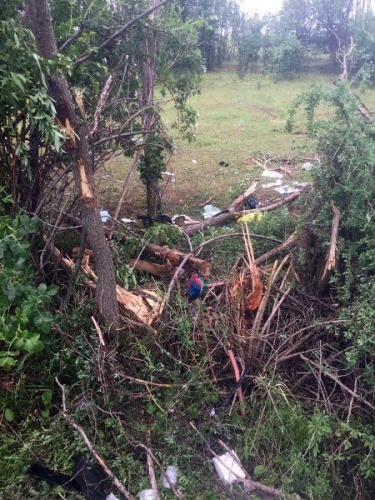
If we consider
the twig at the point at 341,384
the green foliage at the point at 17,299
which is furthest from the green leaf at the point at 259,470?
the green foliage at the point at 17,299

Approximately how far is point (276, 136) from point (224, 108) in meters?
4.05

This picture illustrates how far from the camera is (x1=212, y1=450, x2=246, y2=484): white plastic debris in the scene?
8.27ft

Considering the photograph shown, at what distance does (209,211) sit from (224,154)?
3.05 metres

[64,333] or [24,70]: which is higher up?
[24,70]

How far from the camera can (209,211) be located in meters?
5.38

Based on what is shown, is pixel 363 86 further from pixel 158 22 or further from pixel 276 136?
pixel 276 136

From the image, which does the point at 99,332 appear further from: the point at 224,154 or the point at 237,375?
the point at 224,154

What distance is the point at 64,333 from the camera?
9.59 ft

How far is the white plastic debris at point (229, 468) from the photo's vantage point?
252 centimetres

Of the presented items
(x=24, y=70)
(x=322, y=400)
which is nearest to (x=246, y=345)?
(x=322, y=400)

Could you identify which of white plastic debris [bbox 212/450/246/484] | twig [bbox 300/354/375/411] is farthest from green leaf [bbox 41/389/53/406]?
twig [bbox 300/354/375/411]

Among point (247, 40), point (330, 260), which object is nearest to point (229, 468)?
point (330, 260)

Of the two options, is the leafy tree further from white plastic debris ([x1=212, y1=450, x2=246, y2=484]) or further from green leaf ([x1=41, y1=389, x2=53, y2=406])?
white plastic debris ([x1=212, y1=450, x2=246, y2=484])

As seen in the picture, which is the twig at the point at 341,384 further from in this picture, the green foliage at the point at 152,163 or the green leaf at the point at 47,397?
the green foliage at the point at 152,163
